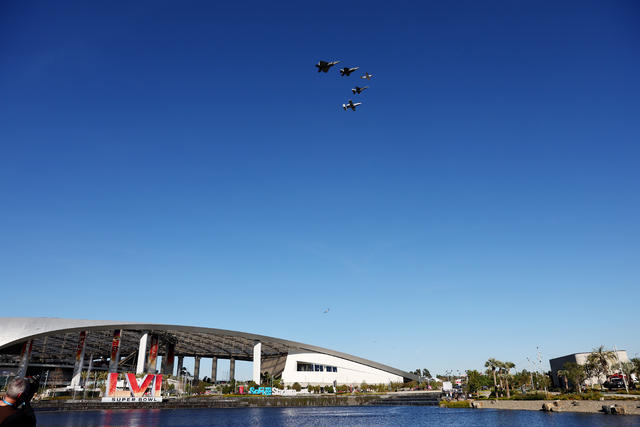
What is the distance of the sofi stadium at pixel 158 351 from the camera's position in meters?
80.1

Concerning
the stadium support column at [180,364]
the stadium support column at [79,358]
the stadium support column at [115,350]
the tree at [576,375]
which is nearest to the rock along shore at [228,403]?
the stadium support column at [115,350]

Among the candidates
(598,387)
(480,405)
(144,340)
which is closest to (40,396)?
(144,340)

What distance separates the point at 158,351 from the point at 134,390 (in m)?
39.7

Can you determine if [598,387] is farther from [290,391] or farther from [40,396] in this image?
[40,396]

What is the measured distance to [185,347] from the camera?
115 metres

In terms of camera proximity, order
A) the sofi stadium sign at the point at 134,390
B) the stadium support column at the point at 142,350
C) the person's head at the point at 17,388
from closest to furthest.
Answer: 1. the person's head at the point at 17,388
2. the sofi stadium sign at the point at 134,390
3. the stadium support column at the point at 142,350

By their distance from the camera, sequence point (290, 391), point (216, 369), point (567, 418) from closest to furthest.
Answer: point (567, 418) < point (290, 391) < point (216, 369)

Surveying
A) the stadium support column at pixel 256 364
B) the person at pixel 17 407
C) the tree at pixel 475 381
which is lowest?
the tree at pixel 475 381

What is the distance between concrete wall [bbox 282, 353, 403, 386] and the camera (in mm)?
104819

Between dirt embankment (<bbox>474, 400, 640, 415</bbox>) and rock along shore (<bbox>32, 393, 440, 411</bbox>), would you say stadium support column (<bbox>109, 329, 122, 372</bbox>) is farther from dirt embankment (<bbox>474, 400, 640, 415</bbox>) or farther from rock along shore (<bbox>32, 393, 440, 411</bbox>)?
dirt embankment (<bbox>474, 400, 640, 415</bbox>)

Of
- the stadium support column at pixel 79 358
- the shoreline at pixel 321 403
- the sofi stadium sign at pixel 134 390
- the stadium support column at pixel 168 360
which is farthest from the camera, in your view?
the stadium support column at pixel 168 360

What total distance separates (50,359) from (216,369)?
1796 inches

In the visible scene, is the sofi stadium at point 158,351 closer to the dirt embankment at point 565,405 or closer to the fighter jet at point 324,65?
the dirt embankment at point 565,405

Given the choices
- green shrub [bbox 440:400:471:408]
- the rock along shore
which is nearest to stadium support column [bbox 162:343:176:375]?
the rock along shore
